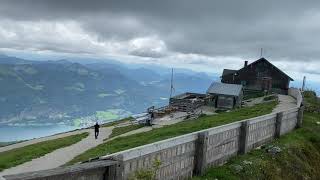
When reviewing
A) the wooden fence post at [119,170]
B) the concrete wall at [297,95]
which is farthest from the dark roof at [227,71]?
the wooden fence post at [119,170]

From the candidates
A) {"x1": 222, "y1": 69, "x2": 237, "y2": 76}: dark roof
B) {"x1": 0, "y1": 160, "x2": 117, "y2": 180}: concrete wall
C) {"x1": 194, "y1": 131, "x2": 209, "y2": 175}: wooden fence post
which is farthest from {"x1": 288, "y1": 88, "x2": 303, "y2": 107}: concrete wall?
{"x1": 0, "y1": 160, "x2": 117, "y2": 180}: concrete wall

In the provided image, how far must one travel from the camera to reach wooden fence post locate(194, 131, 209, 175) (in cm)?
1515

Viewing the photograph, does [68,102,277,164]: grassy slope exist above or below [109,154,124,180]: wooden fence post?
below

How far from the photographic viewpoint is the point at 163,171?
42.7 ft

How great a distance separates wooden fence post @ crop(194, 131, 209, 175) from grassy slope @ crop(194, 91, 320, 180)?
13.3 inches

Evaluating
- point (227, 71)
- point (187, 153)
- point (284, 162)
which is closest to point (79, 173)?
point (187, 153)

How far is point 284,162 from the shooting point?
796 inches

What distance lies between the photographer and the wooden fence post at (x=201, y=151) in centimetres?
1515

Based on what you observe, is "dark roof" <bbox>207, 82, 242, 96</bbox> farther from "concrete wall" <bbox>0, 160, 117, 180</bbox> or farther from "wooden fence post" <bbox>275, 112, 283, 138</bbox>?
"concrete wall" <bbox>0, 160, 117, 180</bbox>

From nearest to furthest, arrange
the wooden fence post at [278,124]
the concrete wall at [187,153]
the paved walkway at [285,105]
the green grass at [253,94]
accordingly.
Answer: the concrete wall at [187,153], the wooden fence post at [278,124], the paved walkway at [285,105], the green grass at [253,94]

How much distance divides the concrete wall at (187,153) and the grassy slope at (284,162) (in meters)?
0.46

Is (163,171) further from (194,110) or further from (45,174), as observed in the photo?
(194,110)

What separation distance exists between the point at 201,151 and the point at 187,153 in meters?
0.88

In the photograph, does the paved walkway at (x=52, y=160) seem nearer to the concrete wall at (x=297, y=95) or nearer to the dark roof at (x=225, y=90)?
the concrete wall at (x=297, y=95)
